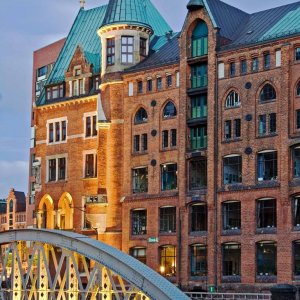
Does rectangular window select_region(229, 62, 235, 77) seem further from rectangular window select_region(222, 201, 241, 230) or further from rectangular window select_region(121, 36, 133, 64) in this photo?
rectangular window select_region(121, 36, 133, 64)

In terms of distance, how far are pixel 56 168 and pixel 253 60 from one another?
20125 mm

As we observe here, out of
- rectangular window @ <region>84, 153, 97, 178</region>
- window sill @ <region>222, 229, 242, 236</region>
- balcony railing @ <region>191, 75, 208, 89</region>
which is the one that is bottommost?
window sill @ <region>222, 229, 242, 236</region>

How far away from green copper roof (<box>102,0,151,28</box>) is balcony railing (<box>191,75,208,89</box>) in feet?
23.4

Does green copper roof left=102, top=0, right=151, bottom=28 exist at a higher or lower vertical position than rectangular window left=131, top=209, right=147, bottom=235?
higher

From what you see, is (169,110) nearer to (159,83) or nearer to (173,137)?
(173,137)

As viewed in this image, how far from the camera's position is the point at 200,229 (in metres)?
60.9

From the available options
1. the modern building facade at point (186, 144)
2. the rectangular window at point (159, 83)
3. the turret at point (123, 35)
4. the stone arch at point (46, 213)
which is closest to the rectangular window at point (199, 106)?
the modern building facade at point (186, 144)

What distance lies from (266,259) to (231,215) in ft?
13.1

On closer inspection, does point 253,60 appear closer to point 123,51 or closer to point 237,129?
point 237,129

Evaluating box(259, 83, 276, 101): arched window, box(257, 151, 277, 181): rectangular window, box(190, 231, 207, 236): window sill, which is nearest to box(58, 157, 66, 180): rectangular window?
box(190, 231, 207, 236): window sill

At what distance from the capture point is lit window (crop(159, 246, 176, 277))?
62281mm

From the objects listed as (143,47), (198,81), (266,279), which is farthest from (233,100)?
(266,279)

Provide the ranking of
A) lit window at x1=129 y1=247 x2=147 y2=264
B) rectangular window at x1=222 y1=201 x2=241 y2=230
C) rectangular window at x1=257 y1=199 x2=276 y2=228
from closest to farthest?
1. rectangular window at x1=257 y1=199 x2=276 y2=228
2. rectangular window at x1=222 y1=201 x2=241 y2=230
3. lit window at x1=129 y1=247 x2=147 y2=264

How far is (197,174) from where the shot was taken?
203ft
